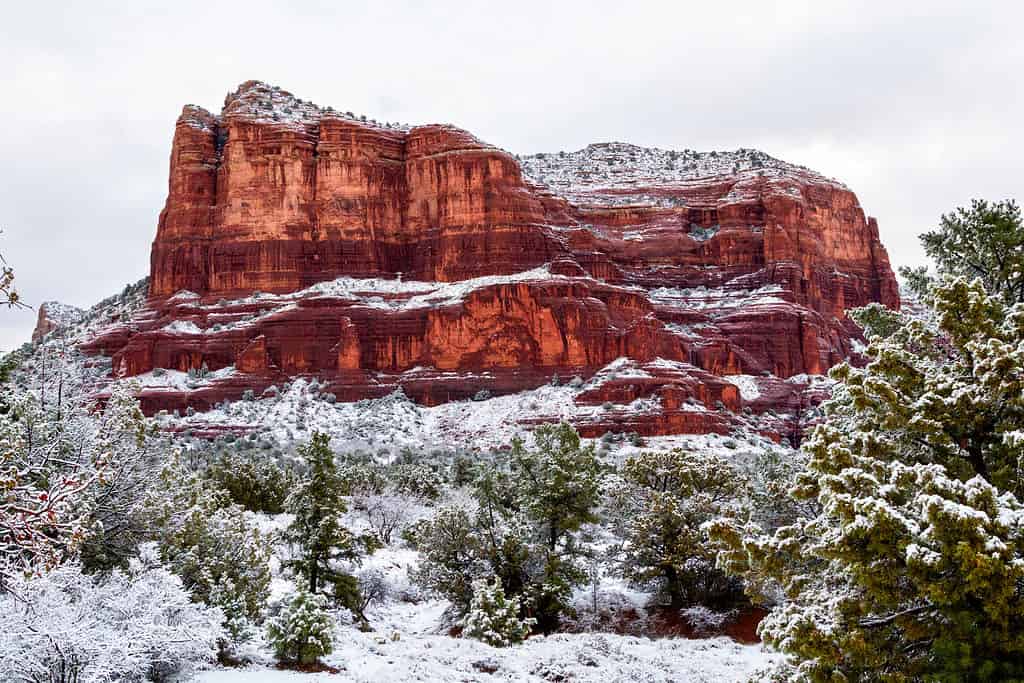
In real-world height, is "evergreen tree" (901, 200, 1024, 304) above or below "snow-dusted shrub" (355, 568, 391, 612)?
above

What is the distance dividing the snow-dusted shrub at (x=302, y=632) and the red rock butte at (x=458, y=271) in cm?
6088

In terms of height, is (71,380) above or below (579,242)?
below

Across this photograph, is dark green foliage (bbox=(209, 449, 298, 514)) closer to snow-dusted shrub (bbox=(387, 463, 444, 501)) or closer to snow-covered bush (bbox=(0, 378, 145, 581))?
snow-dusted shrub (bbox=(387, 463, 444, 501))

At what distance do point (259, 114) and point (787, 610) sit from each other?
105 metres

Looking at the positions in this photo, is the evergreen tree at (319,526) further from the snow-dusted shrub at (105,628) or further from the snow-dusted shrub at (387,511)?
the snow-dusted shrub at (387,511)

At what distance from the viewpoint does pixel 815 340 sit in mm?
98562

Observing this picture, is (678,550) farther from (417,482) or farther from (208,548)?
(417,482)

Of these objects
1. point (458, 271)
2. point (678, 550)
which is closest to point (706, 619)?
point (678, 550)

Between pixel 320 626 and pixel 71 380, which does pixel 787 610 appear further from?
pixel 71 380

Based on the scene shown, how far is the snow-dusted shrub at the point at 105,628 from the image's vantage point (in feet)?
36.8

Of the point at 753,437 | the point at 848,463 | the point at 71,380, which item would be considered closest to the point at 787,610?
the point at 848,463

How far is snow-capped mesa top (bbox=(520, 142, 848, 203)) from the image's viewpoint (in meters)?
116

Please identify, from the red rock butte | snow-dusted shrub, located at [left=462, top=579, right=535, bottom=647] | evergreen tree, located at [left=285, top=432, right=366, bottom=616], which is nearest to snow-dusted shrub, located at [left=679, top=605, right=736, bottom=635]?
snow-dusted shrub, located at [left=462, top=579, right=535, bottom=647]

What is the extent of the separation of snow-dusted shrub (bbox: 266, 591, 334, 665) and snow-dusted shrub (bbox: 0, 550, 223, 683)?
2.76 metres
